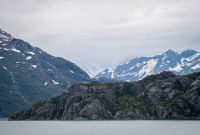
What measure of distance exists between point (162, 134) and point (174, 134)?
530cm

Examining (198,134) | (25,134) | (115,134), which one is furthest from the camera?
(25,134)

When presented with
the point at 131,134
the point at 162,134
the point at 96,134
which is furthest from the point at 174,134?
the point at 96,134

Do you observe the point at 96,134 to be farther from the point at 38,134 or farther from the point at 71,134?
the point at 38,134

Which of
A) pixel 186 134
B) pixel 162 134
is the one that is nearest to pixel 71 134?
pixel 162 134

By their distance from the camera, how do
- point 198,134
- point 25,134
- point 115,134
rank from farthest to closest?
point 25,134 < point 115,134 < point 198,134

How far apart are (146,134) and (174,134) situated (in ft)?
45.3

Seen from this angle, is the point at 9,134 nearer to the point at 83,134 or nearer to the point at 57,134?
the point at 57,134

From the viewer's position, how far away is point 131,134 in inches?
6619

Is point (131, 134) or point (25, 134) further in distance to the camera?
point (25, 134)

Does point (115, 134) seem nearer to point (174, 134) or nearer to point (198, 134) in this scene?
point (174, 134)

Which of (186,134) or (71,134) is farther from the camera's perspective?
(71,134)

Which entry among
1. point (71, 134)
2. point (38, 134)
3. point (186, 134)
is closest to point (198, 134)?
point (186, 134)

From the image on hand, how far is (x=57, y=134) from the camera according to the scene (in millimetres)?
175750

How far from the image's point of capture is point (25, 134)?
7047 inches
